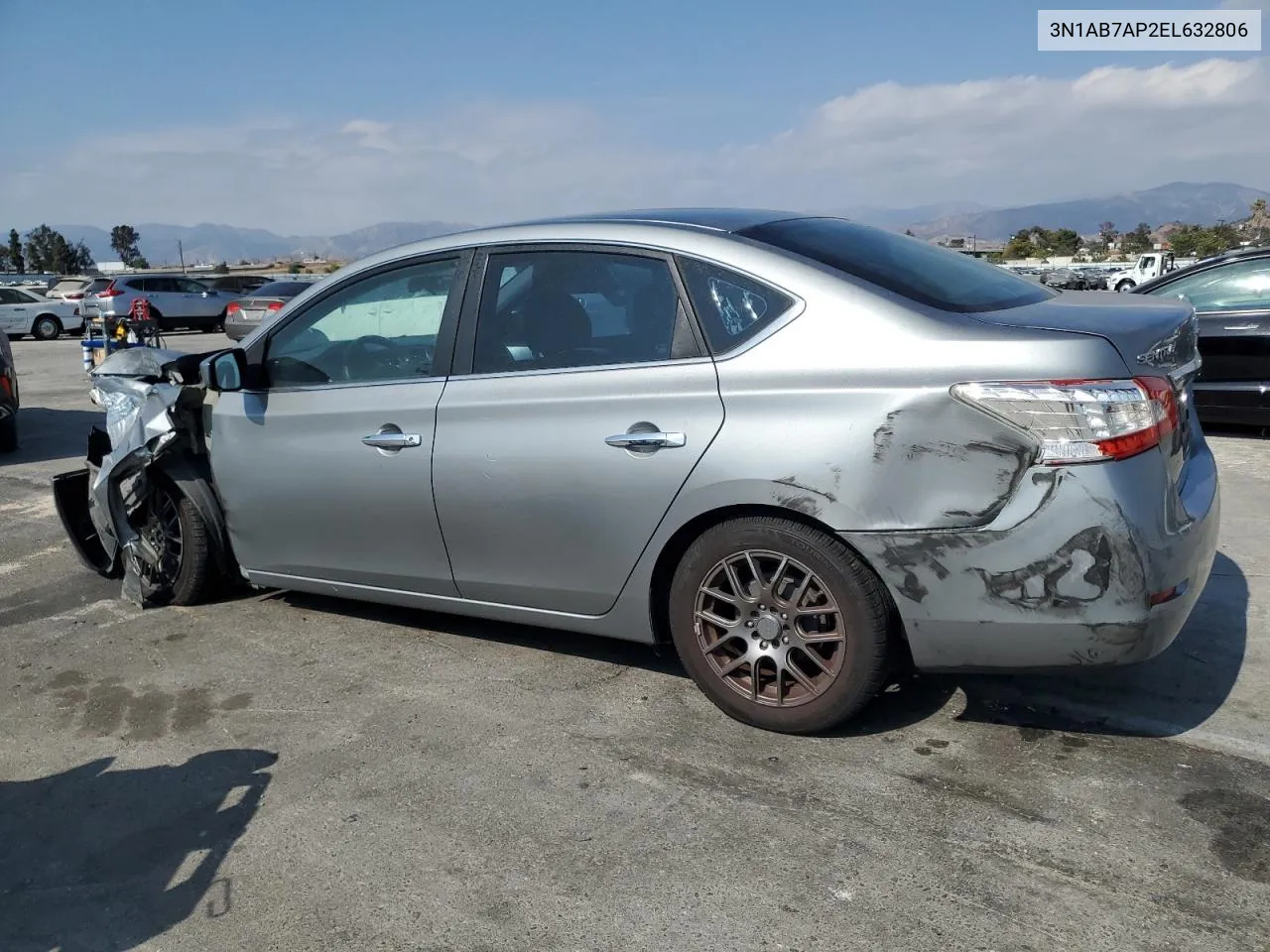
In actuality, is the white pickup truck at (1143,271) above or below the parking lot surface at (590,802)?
above

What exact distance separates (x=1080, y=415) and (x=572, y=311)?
69.0 inches

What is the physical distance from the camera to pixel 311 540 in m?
4.49

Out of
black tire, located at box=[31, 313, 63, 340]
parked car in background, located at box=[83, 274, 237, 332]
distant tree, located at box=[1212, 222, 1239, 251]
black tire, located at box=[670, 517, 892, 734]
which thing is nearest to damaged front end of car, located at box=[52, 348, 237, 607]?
black tire, located at box=[670, 517, 892, 734]

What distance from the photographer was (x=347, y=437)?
427cm

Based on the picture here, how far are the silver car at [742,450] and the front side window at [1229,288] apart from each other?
524cm

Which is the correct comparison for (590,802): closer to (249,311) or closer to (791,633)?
(791,633)

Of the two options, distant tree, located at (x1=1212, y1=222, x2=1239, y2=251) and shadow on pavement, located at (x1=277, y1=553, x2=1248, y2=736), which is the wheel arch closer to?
shadow on pavement, located at (x1=277, y1=553, x2=1248, y2=736)

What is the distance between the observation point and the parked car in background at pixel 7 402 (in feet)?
30.7

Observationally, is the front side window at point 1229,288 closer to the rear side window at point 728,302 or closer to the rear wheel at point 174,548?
the rear side window at point 728,302

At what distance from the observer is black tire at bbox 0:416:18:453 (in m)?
9.59

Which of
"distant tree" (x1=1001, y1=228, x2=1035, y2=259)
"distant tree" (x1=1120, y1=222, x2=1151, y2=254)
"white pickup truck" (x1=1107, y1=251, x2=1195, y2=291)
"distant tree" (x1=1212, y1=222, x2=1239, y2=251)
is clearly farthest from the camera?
"distant tree" (x1=1001, y1=228, x2=1035, y2=259)

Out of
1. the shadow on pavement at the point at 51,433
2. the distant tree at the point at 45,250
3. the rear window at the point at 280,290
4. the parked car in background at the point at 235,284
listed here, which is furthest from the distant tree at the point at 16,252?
the shadow on pavement at the point at 51,433

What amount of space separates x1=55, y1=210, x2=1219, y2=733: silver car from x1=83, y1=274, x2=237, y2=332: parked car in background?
84.9 feet

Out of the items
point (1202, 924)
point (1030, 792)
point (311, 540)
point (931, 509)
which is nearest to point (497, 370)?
point (311, 540)
